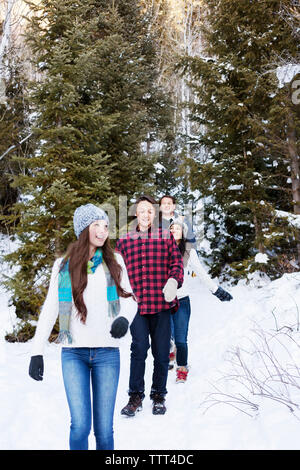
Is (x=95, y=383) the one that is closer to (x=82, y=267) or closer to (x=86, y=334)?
(x=86, y=334)

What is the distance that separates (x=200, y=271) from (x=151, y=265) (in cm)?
130

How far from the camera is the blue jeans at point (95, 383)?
2.36m

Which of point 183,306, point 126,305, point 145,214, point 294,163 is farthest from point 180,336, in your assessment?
point 294,163

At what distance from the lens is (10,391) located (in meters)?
4.55

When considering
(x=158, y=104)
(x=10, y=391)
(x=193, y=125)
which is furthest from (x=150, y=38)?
(x=10, y=391)

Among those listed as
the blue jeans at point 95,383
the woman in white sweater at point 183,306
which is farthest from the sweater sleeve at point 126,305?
the woman in white sweater at point 183,306

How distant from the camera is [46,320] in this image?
245cm

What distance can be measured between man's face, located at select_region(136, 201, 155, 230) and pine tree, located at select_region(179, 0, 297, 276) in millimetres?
5384

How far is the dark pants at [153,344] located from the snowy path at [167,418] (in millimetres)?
320

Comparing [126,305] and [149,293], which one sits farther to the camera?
[149,293]

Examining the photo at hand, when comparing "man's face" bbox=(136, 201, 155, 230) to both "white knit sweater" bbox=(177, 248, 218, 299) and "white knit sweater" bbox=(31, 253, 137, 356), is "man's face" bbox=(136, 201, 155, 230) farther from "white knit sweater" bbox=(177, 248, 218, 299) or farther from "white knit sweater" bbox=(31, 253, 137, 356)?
"white knit sweater" bbox=(31, 253, 137, 356)

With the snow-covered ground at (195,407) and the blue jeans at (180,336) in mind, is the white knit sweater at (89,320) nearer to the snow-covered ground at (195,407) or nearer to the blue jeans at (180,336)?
the snow-covered ground at (195,407)

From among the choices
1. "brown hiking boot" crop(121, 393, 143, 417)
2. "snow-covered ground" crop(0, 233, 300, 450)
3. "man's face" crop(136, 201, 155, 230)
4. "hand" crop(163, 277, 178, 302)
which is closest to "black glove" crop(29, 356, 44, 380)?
"snow-covered ground" crop(0, 233, 300, 450)

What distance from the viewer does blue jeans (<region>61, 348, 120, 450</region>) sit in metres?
2.36
